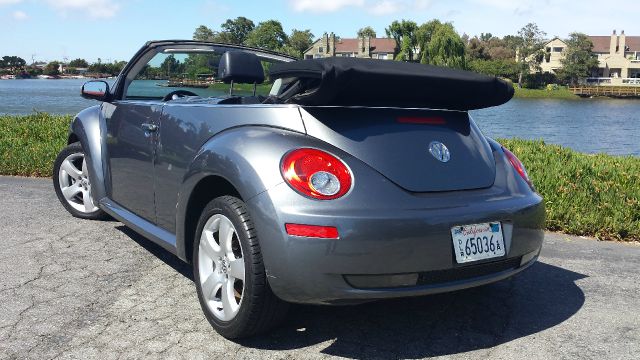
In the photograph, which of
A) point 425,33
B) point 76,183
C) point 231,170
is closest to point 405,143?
point 231,170

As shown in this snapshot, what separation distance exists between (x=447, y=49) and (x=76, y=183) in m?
60.1

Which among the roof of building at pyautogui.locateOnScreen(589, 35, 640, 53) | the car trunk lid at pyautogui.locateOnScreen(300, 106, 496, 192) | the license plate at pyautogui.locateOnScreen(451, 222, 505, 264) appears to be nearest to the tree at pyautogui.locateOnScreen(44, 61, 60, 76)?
the roof of building at pyautogui.locateOnScreen(589, 35, 640, 53)

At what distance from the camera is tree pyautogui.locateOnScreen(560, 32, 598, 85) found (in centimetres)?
8719

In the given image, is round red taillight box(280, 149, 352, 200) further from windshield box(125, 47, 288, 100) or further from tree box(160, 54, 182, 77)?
tree box(160, 54, 182, 77)

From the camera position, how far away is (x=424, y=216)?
8.26 feet

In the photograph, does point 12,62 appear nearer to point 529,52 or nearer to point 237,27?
point 237,27

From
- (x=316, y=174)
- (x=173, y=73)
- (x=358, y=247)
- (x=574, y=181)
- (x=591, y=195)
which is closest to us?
(x=358, y=247)

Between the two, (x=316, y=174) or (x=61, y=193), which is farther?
(x=61, y=193)

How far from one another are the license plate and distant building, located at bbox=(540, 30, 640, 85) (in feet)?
323

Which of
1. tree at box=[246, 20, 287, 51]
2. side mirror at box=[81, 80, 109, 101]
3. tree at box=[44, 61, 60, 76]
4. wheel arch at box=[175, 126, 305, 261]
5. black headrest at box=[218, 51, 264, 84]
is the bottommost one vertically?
wheel arch at box=[175, 126, 305, 261]

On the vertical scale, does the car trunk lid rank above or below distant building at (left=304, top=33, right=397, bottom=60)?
below

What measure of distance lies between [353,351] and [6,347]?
162cm

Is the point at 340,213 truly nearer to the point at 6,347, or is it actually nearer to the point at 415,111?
the point at 415,111

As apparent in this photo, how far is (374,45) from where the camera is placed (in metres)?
110
